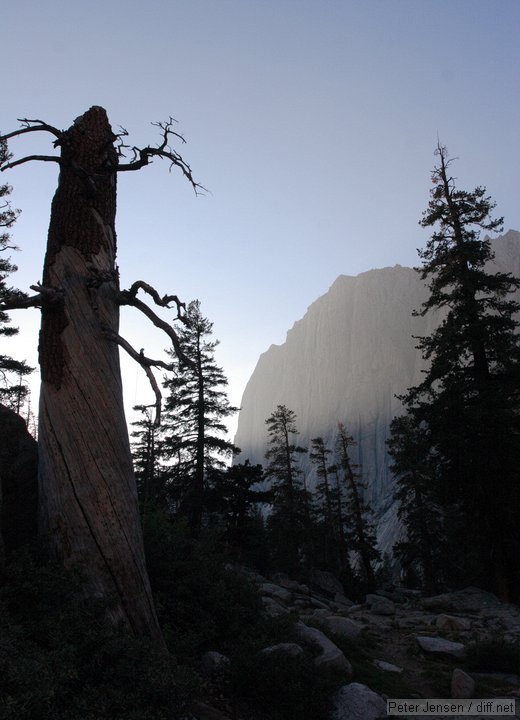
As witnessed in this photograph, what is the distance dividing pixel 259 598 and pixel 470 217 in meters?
16.0

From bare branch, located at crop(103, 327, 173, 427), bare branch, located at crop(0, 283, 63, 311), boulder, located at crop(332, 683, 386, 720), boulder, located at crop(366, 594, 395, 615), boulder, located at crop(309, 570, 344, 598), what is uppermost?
bare branch, located at crop(0, 283, 63, 311)

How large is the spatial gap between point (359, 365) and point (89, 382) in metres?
92.3

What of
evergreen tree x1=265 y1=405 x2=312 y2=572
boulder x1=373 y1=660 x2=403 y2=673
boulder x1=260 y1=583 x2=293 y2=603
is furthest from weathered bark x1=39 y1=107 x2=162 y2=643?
evergreen tree x1=265 y1=405 x2=312 y2=572

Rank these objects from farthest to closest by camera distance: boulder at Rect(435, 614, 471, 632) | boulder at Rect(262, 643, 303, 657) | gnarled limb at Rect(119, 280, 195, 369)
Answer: boulder at Rect(435, 614, 471, 632) → gnarled limb at Rect(119, 280, 195, 369) → boulder at Rect(262, 643, 303, 657)

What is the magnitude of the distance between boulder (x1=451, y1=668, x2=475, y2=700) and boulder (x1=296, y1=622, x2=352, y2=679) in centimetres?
161

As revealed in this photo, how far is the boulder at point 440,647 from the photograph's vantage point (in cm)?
919

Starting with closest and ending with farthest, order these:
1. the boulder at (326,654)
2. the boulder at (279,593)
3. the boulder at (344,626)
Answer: the boulder at (326,654)
the boulder at (344,626)
the boulder at (279,593)

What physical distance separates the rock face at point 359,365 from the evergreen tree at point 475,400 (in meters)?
51.5

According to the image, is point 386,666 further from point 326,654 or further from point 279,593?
point 279,593

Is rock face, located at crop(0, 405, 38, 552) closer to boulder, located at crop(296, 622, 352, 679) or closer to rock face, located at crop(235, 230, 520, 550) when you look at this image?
boulder, located at crop(296, 622, 352, 679)

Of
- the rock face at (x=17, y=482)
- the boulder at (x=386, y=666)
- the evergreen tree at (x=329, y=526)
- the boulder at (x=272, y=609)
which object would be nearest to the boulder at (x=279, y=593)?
the boulder at (x=272, y=609)

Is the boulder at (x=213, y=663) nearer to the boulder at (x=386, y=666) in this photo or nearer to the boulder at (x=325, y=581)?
the boulder at (x=386, y=666)

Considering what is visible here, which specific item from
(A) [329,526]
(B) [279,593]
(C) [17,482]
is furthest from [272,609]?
(A) [329,526]

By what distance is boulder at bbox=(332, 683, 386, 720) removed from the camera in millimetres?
5508
